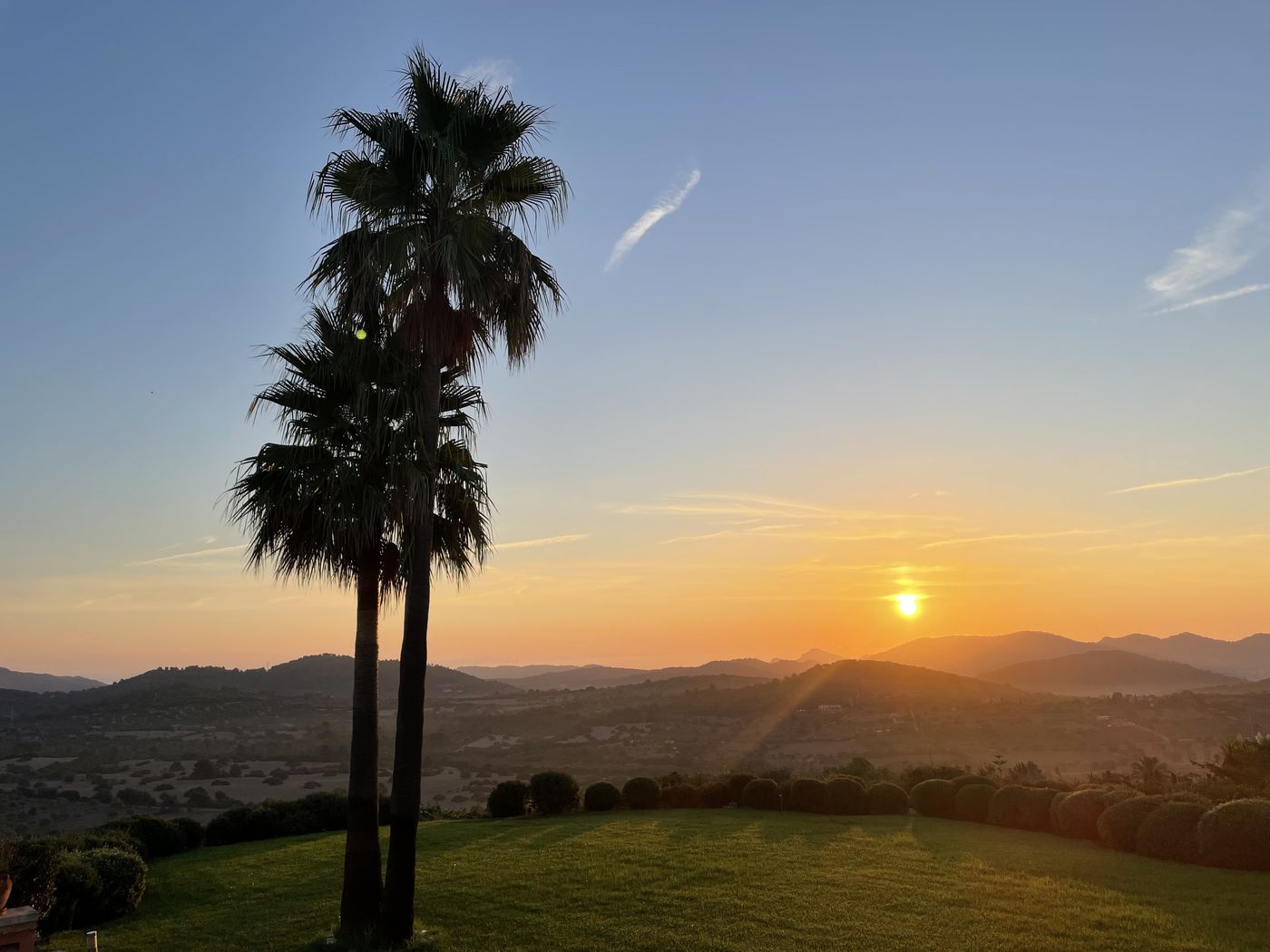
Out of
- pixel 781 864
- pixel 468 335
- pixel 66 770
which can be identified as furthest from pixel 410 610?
pixel 66 770

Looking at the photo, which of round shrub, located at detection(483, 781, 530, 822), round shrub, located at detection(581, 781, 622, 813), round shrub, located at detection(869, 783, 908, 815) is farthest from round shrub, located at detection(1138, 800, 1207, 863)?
round shrub, located at detection(483, 781, 530, 822)

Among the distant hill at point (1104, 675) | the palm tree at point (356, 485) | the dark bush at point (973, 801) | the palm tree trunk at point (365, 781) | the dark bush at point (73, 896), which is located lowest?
the distant hill at point (1104, 675)

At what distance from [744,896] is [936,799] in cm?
1210

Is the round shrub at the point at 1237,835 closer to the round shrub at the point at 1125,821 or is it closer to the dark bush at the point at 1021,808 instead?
the round shrub at the point at 1125,821

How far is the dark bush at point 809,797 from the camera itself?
81.7ft

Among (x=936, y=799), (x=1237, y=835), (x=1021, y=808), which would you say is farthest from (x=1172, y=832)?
(x=936, y=799)

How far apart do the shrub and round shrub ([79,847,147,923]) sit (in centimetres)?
2040

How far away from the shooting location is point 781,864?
16.6 metres

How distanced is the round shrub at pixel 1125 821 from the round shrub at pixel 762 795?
33.6ft

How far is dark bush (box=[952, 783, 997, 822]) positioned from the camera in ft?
74.2

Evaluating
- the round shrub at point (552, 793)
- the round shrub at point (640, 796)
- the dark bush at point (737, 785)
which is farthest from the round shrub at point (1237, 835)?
the round shrub at point (552, 793)

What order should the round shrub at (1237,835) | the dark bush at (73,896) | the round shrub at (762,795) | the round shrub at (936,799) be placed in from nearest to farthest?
1. the dark bush at (73,896)
2. the round shrub at (1237,835)
3. the round shrub at (936,799)
4. the round shrub at (762,795)

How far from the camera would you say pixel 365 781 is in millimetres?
12859

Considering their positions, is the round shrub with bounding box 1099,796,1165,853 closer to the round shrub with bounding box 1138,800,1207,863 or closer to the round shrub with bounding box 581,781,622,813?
the round shrub with bounding box 1138,800,1207,863
